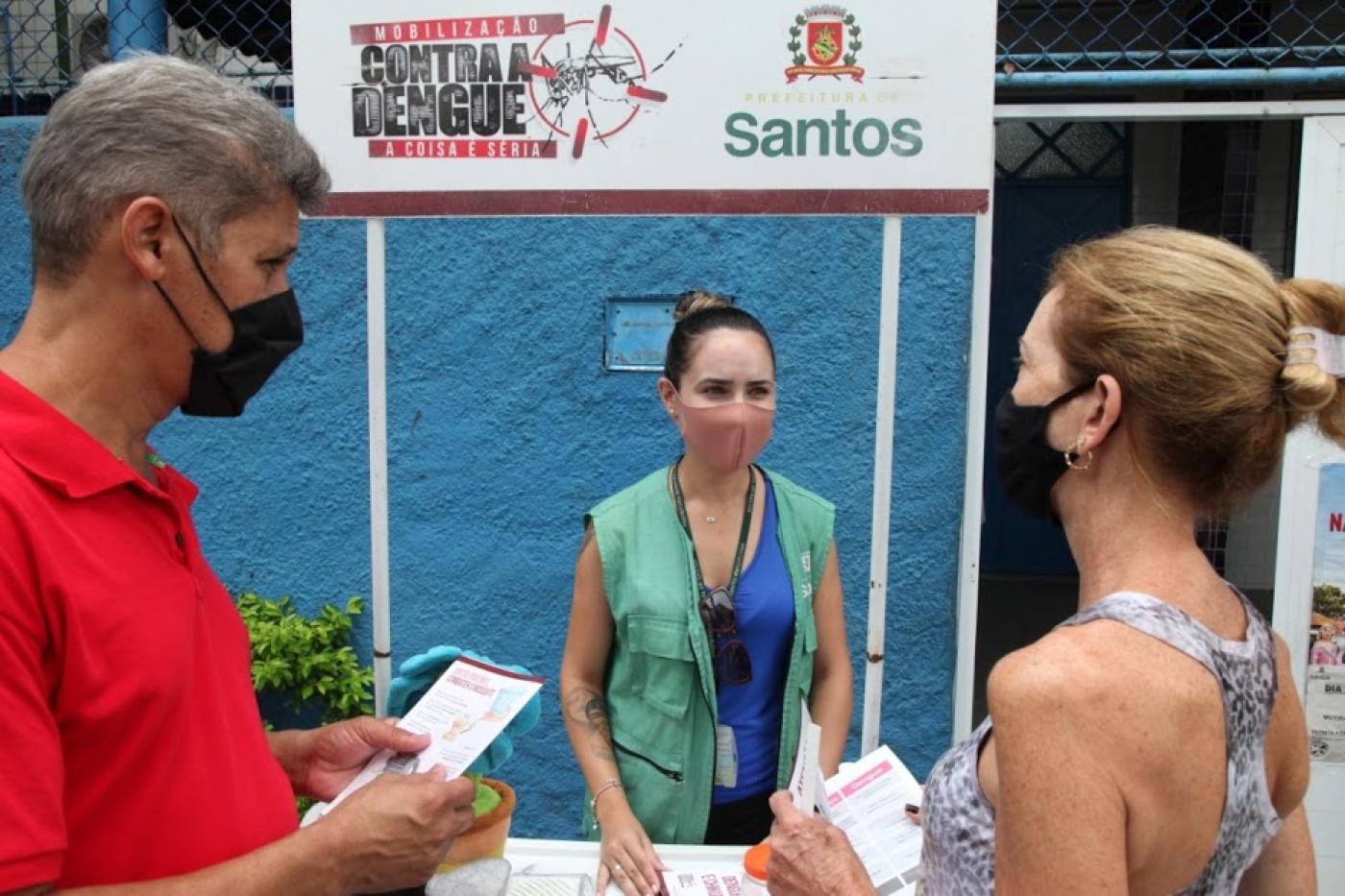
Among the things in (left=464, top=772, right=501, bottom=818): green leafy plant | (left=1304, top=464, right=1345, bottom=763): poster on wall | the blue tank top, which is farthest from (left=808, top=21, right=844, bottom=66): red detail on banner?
(left=1304, top=464, right=1345, bottom=763): poster on wall

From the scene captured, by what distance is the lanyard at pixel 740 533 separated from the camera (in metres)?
2.29

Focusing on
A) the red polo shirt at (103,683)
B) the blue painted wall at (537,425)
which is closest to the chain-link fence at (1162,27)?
the blue painted wall at (537,425)

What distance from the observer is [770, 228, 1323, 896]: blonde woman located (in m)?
1.12

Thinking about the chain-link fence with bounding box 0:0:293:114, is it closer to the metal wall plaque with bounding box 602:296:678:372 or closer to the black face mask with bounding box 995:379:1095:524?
the metal wall plaque with bounding box 602:296:678:372

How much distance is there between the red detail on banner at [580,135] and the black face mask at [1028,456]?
40.9 inches

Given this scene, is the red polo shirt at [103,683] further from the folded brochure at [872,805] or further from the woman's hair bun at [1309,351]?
the woman's hair bun at [1309,351]

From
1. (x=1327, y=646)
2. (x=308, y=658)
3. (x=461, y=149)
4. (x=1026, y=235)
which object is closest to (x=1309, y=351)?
(x=461, y=149)

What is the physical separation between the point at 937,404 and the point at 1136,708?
2547mm

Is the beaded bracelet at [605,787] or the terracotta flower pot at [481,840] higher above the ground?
the terracotta flower pot at [481,840]

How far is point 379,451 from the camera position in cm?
236

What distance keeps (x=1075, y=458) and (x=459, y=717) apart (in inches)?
38.5

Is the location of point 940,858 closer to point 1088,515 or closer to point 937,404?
point 1088,515

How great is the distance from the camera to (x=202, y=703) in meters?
1.31

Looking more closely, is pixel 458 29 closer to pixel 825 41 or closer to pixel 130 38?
pixel 825 41
